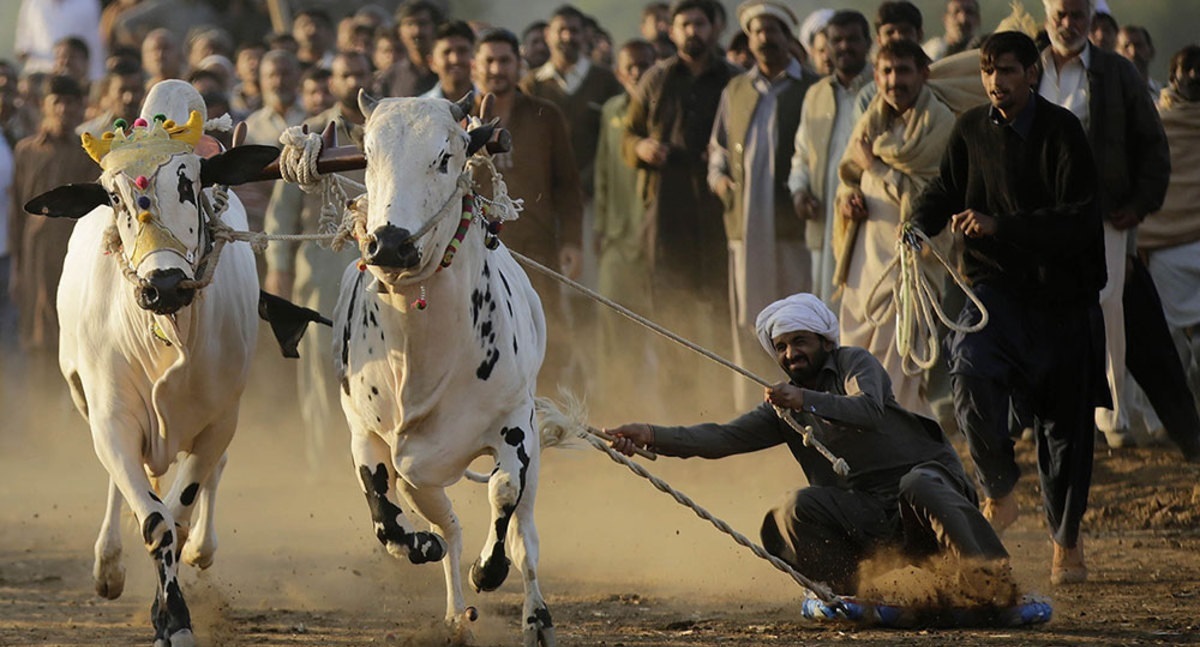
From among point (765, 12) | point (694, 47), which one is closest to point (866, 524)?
point (765, 12)

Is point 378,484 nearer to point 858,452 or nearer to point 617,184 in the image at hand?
point 858,452

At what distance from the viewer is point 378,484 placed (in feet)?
25.3

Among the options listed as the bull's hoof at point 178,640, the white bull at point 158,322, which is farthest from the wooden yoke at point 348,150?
the bull's hoof at point 178,640

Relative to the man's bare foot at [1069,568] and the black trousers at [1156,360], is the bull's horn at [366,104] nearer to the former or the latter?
the man's bare foot at [1069,568]

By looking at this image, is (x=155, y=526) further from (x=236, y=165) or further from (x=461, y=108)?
(x=461, y=108)

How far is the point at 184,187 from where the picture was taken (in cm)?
785

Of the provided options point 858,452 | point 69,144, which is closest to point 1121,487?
point 858,452

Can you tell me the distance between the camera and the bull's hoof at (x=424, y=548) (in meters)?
7.55

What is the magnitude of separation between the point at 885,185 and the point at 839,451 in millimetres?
3708

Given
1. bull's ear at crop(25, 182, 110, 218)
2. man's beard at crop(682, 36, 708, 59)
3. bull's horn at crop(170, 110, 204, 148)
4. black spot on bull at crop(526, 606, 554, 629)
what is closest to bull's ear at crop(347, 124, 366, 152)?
bull's horn at crop(170, 110, 204, 148)

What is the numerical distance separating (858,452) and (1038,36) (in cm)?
404

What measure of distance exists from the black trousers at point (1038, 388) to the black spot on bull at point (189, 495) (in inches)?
119

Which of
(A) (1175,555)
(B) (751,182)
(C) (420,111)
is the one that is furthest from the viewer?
(B) (751,182)

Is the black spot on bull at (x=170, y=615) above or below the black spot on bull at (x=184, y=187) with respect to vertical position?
below
